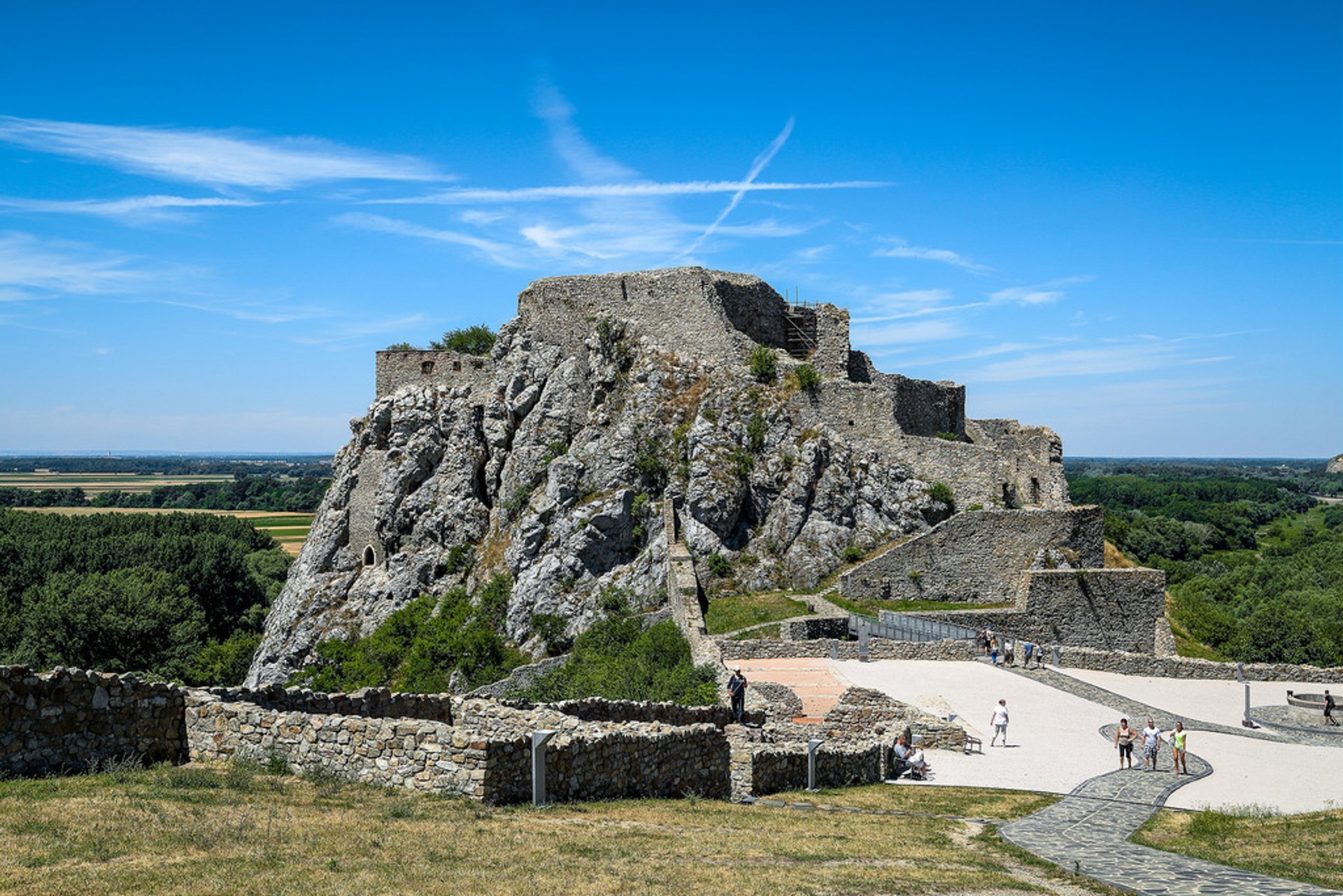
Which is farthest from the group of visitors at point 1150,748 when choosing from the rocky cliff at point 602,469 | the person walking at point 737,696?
the rocky cliff at point 602,469

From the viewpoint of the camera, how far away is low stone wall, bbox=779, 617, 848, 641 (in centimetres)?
3067

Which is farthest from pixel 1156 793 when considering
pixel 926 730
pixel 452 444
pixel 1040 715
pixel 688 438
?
pixel 452 444

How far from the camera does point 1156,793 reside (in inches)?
667

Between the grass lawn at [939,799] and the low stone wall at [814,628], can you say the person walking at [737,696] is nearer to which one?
the grass lawn at [939,799]

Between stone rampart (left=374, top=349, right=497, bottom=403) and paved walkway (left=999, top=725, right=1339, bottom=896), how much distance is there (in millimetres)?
34497

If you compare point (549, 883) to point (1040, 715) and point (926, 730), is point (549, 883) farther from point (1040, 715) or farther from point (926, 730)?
point (1040, 715)

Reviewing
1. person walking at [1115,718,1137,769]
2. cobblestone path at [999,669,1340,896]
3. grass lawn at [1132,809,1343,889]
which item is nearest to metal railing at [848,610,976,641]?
cobblestone path at [999,669,1340,896]

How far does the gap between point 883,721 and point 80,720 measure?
15145 millimetres

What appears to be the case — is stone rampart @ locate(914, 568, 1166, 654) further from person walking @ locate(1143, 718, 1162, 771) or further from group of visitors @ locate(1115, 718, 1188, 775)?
person walking @ locate(1143, 718, 1162, 771)

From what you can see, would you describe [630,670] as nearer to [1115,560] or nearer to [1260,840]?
[1260,840]

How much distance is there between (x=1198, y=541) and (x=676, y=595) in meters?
90.3

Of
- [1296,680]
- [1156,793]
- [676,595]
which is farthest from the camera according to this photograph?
[676,595]

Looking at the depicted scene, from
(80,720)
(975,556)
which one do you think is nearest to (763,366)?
(975,556)

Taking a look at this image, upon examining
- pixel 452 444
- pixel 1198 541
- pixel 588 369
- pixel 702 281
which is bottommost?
pixel 1198 541
